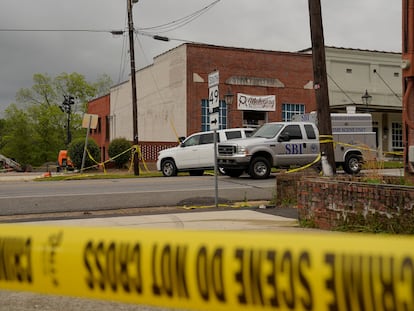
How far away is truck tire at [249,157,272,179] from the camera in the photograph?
56.9 ft

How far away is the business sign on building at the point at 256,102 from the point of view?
106ft

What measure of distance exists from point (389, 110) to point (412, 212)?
30.9 m

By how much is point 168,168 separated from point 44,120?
4802cm

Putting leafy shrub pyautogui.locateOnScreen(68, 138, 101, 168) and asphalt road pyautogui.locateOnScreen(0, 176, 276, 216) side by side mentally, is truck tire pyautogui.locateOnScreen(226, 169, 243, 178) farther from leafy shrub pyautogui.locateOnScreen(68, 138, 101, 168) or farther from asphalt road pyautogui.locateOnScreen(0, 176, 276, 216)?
leafy shrub pyautogui.locateOnScreen(68, 138, 101, 168)

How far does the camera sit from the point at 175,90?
32.4 metres

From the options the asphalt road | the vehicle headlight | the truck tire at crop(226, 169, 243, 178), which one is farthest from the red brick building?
the asphalt road

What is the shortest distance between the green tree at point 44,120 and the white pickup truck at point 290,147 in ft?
130

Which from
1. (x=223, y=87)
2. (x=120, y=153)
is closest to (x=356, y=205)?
(x=120, y=153)

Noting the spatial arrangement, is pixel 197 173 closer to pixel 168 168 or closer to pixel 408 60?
pixel 168 168

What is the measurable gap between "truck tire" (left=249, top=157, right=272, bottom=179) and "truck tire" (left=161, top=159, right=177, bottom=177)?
425 centimetres

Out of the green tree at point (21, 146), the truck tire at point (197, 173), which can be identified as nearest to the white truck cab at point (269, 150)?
the truck tire at point (197, 173)

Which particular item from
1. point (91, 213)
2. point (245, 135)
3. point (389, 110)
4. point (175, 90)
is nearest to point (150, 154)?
point (175, 90)

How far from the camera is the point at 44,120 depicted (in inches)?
2544

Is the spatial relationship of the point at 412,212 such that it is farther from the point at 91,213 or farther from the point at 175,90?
the point at 175,90
